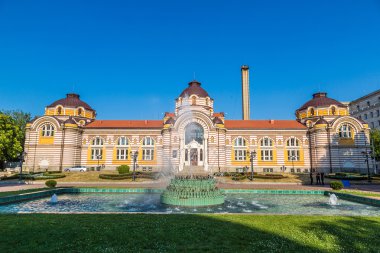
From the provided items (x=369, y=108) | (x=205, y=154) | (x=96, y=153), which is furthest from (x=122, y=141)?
(x=369, y=108)

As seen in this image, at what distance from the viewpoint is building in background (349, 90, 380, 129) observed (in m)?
59.6

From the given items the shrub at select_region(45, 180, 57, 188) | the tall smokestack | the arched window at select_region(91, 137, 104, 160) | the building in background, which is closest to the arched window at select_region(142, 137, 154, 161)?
the arched window at select_region(91, 137, 104, 160)

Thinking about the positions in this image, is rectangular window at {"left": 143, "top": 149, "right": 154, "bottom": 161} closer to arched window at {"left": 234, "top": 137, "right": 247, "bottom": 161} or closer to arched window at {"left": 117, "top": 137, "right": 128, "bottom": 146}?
arched window at {"left": 117, "top": 137, "right": 128, "bottom": 146}

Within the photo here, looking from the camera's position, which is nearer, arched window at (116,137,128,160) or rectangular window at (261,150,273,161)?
rectangular window at (261,150,273,161)

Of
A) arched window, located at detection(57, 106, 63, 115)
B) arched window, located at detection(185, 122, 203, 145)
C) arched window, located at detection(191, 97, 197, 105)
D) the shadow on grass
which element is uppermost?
arched window, located at detection(191, 97, 197, 105)

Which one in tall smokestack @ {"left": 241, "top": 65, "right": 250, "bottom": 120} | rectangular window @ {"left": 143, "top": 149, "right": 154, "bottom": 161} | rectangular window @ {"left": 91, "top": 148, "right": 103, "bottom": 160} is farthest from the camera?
tall smokestack @ {"left": 241, "top": 65, "right": 250, "bottom": 120}

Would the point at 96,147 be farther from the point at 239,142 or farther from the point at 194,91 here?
the point at 239,142

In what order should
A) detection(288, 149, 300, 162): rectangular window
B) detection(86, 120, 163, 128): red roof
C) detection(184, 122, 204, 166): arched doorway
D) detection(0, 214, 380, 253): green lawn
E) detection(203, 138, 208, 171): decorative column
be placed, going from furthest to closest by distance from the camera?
1. detection(86, 120, 163, 128): red roof
2. detection(288, 149, 300, 162): rectangular window
3. detection(184, 122, 204, 166): arched doorway
4. detection(203, 138, 208, 171): decorative column
5. detection(0, 214, 380, 253): green lawn

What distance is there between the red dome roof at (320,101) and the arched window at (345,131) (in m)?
6.60

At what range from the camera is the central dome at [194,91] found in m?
48.6

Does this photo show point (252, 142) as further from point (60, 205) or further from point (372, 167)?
point (60, 205)

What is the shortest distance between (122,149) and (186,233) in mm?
41723

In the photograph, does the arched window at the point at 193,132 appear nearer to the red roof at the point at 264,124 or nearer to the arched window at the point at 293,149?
the red roof at the point at 264,124

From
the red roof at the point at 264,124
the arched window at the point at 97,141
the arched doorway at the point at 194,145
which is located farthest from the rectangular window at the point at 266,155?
the arched window at the point at 97,141
